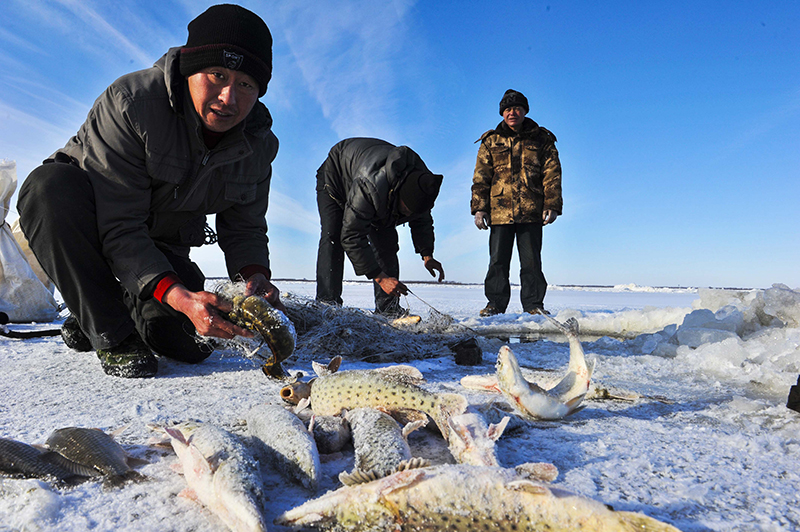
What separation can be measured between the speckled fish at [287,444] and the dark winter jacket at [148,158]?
129 cm

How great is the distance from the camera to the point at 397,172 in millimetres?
4852

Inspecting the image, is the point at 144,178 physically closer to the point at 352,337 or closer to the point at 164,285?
the point at 164,285

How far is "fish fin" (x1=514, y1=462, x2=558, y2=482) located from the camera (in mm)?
1209

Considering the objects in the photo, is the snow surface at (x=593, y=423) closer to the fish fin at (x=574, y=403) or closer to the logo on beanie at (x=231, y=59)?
the fish fin at (x=574, y=403)

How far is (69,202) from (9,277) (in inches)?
156

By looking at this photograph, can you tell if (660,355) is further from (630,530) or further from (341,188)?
(341,188)

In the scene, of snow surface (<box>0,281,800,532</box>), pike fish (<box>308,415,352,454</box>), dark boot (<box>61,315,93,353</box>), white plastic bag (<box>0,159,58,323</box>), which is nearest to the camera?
snow surface (<box>0,281,800,532</box>)

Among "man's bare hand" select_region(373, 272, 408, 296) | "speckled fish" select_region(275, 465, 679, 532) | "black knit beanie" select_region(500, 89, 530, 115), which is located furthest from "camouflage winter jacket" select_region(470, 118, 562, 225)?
"speckled fish" select_region(275, 465, 679, 532)

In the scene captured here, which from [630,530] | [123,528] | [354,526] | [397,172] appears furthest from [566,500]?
[397,172]

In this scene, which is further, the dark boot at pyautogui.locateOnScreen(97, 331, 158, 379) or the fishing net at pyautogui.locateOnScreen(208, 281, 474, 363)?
the fishing net at pyautogui.locateOnScreen(208, 281, 474, 363)

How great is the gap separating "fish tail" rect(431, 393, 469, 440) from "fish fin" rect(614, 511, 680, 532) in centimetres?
78

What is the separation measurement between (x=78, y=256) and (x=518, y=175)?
573 centimetres

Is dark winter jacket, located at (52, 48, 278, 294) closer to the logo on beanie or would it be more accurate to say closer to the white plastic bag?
the logo on beanie

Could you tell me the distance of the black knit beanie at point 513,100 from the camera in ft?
22.0
